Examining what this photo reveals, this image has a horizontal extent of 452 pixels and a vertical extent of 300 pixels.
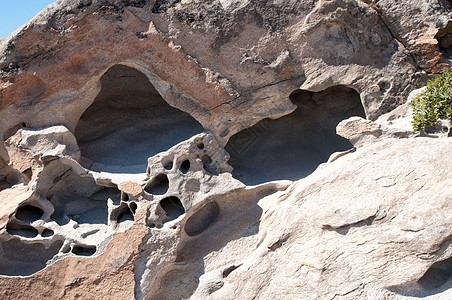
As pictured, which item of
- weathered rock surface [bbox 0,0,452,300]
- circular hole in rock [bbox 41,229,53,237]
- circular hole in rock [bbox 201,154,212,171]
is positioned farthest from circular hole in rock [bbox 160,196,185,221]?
circular hole in rock [bbox 41,229,53,237]

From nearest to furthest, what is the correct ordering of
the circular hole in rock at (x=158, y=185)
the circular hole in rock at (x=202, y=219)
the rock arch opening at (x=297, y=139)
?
the circular hole in rock at (x=158, y=185), the circular hole in rock at (x=202, y=219), the rock arch opening at (x=297, y=139)

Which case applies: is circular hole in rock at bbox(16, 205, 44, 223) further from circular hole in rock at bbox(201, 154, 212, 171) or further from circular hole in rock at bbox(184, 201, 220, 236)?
→ circular hole in rock at bbox(201, 154, 212, 171)

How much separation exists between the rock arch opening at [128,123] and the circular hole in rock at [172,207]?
2.79 feet

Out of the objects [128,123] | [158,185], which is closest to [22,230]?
[158,185]

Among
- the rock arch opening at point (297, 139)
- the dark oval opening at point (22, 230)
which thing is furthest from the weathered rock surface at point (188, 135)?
the rock arch opening at point (297, 139)

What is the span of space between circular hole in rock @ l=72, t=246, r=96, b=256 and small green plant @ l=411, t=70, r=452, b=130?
13.9ft

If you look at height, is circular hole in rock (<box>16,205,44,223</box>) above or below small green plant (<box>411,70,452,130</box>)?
above

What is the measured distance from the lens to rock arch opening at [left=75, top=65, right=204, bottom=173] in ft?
20.7

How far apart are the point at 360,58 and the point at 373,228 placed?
2.40 meters

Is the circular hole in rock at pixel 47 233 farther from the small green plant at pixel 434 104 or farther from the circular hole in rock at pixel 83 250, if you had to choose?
the small green plant at pixel 434 104

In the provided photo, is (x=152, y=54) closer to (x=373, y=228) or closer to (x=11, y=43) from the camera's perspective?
(x=11, y=43)

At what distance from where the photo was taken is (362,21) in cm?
571

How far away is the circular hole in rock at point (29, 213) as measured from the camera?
5523mm

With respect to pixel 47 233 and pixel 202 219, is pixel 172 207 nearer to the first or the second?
pixel 202 219
